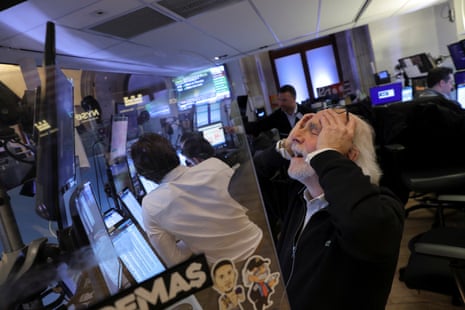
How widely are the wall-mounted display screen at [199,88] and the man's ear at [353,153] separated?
492 millimetres

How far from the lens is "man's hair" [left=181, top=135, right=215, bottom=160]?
501 mm

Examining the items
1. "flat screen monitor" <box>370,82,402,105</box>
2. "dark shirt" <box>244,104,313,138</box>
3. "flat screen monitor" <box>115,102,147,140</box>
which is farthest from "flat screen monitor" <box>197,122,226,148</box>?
"flat screen monitor" <box>370,82,402,105</box>

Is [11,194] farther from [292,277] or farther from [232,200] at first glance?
[292,277]

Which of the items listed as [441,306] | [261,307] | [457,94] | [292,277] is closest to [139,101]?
[261,307]

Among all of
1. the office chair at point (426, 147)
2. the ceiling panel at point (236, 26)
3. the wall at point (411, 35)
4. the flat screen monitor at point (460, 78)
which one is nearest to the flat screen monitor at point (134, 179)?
the office chair at point (426, 147)

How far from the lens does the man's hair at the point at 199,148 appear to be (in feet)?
1.65

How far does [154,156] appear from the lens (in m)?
0.49

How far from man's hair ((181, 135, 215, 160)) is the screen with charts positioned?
0.51 ft

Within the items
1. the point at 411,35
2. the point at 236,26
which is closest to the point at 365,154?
the point at 236,26

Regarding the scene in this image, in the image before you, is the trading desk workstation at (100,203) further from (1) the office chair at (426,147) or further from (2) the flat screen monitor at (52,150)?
(1) the office chair at (426,147)

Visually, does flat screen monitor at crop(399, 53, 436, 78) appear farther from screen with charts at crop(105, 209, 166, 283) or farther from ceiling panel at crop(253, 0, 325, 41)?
screen with charts at crop(105, 209, 166, 283)

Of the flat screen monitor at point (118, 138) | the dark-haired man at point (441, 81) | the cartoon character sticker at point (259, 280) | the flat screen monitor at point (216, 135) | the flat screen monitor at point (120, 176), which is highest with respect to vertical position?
the flat screen monitor at point (118, 138)

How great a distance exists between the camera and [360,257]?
0.75 m

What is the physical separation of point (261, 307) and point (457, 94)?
476cm
